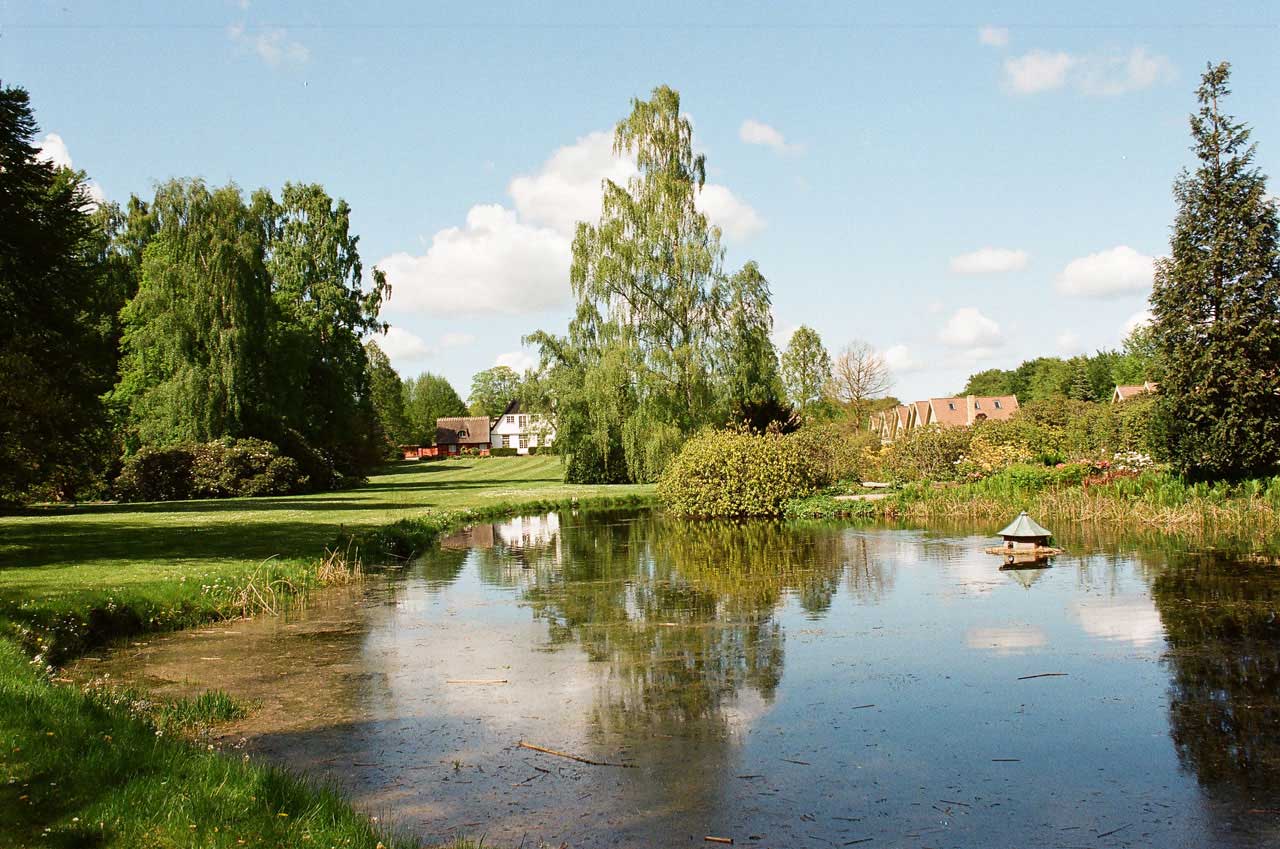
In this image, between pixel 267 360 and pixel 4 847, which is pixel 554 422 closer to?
pixel 267 360

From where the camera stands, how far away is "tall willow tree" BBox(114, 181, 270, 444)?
38688mm

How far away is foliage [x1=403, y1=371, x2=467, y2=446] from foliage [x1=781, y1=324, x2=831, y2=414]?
51064 mm

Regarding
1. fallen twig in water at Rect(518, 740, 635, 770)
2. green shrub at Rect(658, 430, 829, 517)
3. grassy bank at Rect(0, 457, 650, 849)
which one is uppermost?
green shrub at Rect(658, 430, 829, 517)

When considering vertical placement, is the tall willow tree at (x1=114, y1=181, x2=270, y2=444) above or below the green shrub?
above

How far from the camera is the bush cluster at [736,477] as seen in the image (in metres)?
29.0

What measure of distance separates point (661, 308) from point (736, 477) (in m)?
11.6

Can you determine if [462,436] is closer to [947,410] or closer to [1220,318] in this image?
[947,410]

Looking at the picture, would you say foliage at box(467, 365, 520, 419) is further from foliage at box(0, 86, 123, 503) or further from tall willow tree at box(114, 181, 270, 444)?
foliage at box(0, 86, 123, 503)

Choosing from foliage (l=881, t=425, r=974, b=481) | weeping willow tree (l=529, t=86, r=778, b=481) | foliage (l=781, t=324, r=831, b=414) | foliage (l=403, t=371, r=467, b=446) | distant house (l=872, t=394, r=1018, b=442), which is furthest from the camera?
foliage (l=403, t=371, r=467, b=446)

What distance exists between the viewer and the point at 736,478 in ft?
95.5

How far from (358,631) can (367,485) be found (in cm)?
4014

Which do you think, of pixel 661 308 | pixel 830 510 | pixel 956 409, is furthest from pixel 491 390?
pixel 830 510

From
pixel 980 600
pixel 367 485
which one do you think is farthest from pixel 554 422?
pixel 980 600

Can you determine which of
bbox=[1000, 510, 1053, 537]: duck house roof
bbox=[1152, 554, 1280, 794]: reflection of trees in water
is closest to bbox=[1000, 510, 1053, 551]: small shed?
bbox=[1000, 510, 1053, 537]: duck house roof
